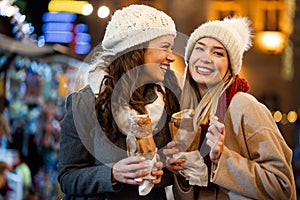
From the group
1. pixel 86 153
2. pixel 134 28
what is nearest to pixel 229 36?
pixel 134 28

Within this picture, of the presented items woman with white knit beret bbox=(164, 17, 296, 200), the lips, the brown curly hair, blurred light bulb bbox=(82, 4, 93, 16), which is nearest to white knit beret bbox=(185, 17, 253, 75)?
woman with white knit beret bbox=(164, 17, 296, 200)

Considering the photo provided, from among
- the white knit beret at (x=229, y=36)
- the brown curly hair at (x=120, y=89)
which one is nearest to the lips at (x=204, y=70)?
the white knit beret at (x=229, y=36)

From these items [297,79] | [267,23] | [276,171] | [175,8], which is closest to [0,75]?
[276,171]

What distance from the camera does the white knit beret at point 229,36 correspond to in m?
2.99

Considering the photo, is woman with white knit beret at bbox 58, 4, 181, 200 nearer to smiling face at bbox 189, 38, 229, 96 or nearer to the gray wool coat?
the gray wool coat

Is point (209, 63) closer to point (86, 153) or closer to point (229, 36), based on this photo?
point (229, 36)

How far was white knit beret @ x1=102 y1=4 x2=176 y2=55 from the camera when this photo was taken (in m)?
2.94

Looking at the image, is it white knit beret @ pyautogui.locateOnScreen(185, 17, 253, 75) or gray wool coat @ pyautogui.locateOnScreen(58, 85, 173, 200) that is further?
white knit beret @ pyautogui.locateOnScreen(185, 17, 253, 75)

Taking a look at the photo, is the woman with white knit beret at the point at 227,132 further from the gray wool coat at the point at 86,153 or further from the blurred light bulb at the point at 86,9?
the blurred light bulb at the point at 86,9

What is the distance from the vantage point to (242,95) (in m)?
3.00

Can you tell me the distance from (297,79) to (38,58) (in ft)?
61.2

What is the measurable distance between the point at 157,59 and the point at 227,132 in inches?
17.5

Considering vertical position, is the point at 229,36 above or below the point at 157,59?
above

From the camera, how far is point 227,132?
297cm
